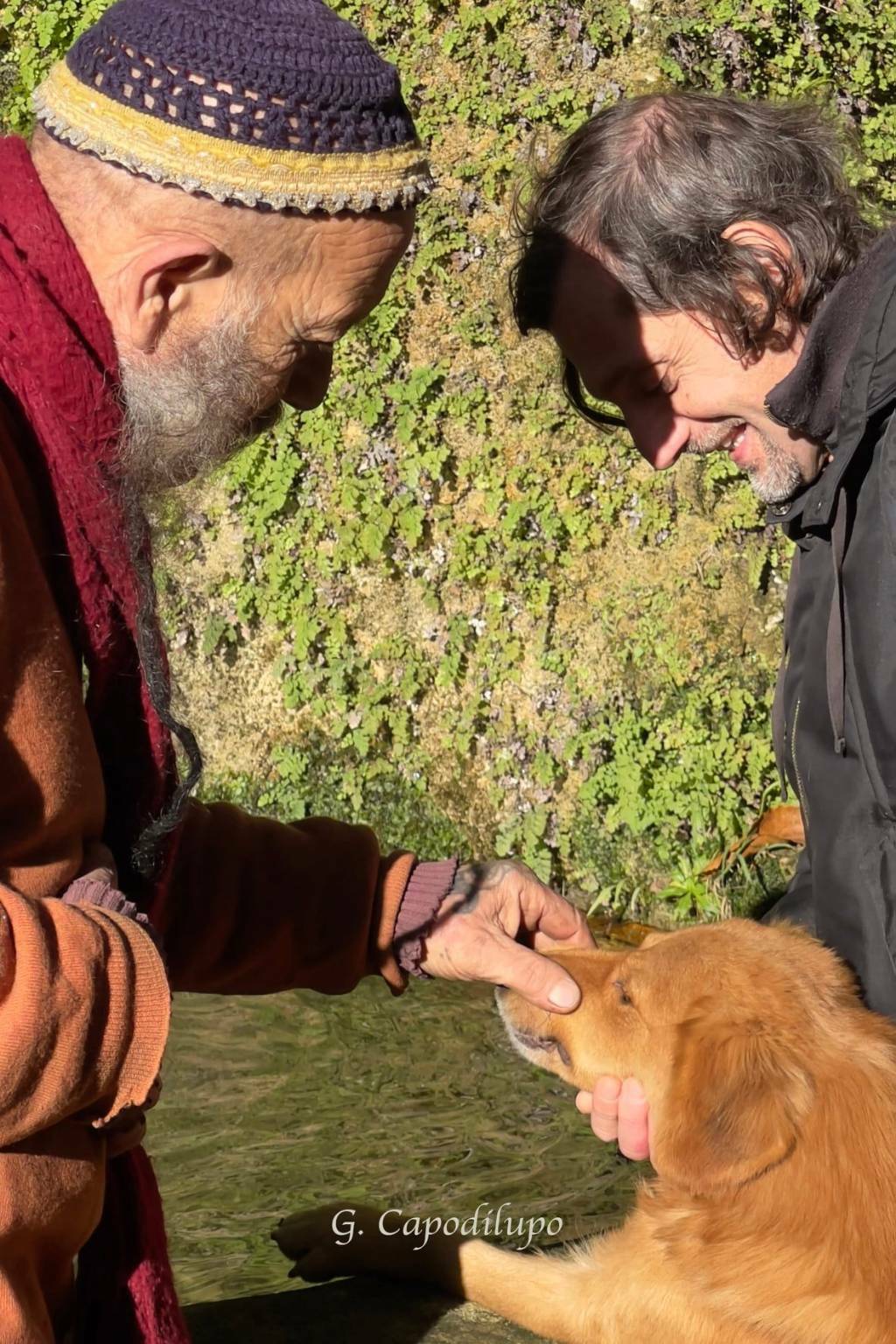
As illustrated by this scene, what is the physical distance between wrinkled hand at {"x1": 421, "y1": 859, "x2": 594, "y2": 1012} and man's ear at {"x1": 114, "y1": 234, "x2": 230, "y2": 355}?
132 cm

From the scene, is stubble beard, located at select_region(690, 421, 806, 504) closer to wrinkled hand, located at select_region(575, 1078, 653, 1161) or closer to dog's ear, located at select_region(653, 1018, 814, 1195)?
dog's ear, located at select_region(653, 1018, 814, 1195)

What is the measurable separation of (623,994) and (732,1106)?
459mm

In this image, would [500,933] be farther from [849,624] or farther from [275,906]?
[849,624]

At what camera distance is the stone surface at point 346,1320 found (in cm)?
304

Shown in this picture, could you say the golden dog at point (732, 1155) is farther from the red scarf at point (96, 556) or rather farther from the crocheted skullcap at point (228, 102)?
the crocheted skullcap at point (228, 102)

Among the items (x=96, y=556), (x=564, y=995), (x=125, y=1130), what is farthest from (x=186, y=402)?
(x=564, y=995)

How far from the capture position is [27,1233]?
6.48 ft

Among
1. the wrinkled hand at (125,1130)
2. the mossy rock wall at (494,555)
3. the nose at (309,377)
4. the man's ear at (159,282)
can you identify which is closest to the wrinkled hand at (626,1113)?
the wrinkled hand at (125,1130)

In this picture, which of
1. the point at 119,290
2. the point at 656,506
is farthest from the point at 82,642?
the point at 656,506

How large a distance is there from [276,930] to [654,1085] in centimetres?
94

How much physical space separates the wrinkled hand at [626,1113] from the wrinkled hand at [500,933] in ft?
0.67

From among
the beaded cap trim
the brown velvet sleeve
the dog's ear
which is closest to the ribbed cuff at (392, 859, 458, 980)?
the brown velvet sleeve

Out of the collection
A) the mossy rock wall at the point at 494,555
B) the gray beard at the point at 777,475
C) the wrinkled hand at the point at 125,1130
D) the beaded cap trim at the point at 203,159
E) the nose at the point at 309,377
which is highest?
the beaded cap trim at the point at 203,159

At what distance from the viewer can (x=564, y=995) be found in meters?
3.05
